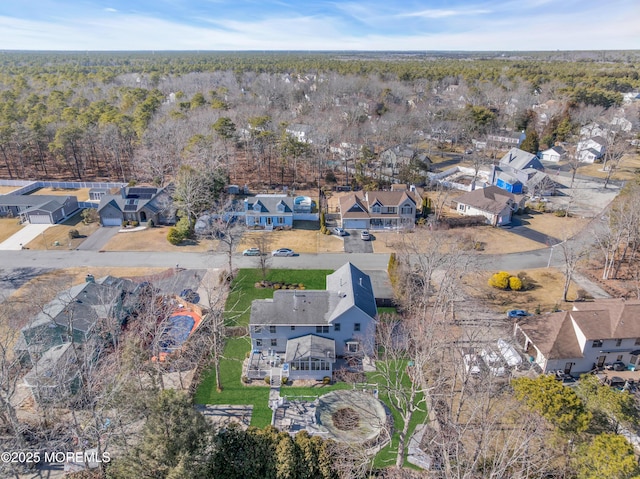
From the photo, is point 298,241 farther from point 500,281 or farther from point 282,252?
point 500,281

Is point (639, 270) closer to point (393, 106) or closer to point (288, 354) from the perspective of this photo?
point (288, 354)

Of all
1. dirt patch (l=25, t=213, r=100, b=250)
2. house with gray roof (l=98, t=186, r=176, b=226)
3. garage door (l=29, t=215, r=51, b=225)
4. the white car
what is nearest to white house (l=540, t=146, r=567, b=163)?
the white car

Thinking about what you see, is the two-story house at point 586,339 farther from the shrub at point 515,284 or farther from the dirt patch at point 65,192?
the dirt patch at point 65,192

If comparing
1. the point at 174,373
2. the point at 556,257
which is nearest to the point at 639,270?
the point at 556,257

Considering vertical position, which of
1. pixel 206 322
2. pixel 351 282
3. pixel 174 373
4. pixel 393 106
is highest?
pixel 393 106

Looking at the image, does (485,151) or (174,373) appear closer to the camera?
(174,373)

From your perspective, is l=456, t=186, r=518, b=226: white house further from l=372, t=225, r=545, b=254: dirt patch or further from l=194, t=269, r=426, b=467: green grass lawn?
l=194, t=269, r=426, b=467: green grass lawn

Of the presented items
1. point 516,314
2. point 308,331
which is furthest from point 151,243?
point 516,314

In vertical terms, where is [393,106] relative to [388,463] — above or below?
above
